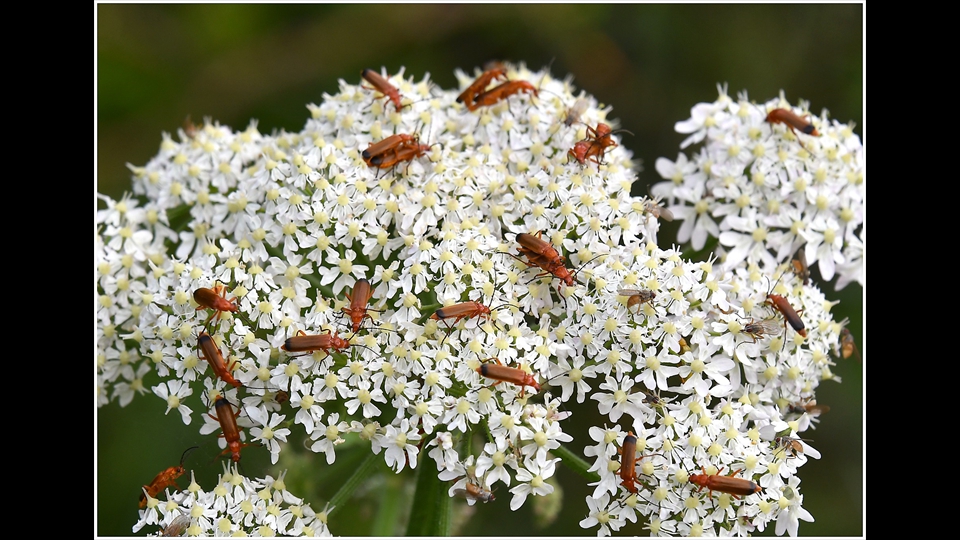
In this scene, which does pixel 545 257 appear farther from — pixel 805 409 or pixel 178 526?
pixel 178 526

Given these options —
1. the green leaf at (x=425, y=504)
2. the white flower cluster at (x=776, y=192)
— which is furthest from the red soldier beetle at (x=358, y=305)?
the white flower cluster at (x=776, y=192)

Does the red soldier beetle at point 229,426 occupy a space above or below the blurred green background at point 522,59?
below

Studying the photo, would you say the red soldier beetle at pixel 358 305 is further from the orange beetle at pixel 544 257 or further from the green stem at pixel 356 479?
the orange beetle at pixel 544 257

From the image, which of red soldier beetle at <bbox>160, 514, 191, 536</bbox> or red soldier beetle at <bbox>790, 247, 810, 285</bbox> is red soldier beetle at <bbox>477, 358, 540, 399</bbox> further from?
red soldier beetle at <bbox>790, 247, 810, 285</bbox>

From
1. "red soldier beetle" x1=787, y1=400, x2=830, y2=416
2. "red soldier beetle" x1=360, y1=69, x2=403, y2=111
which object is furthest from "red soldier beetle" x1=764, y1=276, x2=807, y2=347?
"red soldier beetle" x1=360, y1=69, x2=403, y2=111

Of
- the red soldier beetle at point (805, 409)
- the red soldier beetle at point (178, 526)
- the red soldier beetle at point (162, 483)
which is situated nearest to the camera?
the red soldier beetle at point (178, 526)

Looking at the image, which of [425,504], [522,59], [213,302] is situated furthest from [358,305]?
[522,59]

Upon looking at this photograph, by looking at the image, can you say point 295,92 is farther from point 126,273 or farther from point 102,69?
point 126,273
